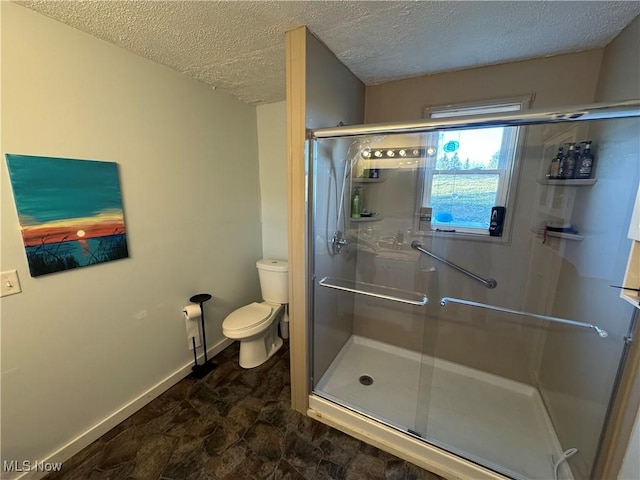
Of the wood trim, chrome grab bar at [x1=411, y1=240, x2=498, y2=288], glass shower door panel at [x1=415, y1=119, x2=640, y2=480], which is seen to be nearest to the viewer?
glass shower door panel at [x1=415, y1=119, x2=640, y2=480]

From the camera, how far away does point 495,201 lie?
1849 millimetres

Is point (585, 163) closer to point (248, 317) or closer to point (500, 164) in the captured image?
point (500, 164)

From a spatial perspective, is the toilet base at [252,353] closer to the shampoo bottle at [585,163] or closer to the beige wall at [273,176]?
the beige wall at [273,176]

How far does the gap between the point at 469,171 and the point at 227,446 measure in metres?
2.41

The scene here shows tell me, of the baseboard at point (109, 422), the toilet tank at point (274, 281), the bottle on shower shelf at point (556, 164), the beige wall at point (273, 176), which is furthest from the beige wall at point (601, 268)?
the baseboard at point (109, 422)

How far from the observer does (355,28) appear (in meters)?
1.38

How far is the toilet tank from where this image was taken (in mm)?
2350

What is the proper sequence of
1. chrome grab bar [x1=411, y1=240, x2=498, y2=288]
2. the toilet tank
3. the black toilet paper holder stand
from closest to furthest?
chrome grab bar [x1=411, y1=240, x2=498, y2=288] < the black toilet paper holder stand < the toilet tank

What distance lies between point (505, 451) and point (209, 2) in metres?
2.82

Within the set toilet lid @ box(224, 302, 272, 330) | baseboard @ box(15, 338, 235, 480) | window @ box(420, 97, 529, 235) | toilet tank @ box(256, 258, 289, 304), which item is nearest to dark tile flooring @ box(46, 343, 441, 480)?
baseboard @ box(15, 338, 235, 480)

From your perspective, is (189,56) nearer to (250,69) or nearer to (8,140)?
(250,69)

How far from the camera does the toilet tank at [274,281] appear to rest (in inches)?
92.5

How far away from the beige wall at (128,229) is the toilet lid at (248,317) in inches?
10.0

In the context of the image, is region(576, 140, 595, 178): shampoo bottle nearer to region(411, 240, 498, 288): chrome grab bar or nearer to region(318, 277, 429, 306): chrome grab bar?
region(411, 240, 498, 288): chrome grab bar
